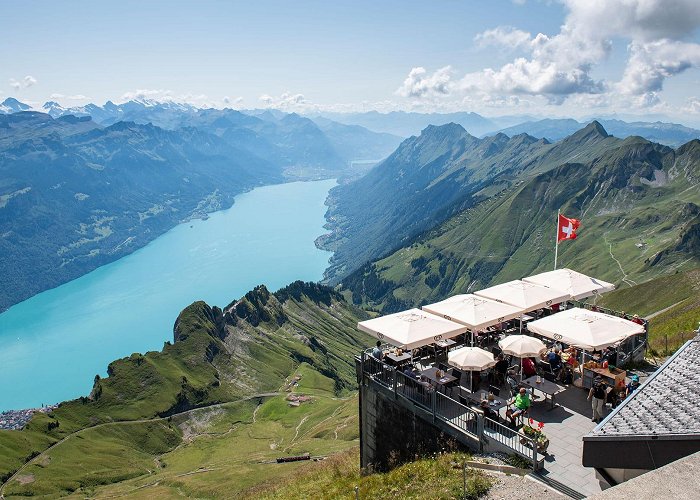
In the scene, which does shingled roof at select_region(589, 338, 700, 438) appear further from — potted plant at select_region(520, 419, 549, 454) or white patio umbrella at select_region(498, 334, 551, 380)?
white patio umbrella at select_region(498, 334, 551, 380)

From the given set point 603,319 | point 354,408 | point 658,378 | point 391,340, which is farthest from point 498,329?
point 354,408

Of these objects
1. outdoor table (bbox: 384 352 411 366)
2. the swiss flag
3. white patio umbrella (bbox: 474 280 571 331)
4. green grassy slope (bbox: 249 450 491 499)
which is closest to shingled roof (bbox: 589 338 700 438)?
green grassy slope (bbox: 249 450 491 499)

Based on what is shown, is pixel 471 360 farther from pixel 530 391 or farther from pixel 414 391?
pixel 530 391

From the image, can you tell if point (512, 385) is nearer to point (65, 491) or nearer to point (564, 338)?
point (564, 338)

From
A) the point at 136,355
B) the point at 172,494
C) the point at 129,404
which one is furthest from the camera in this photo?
the point at 136,355

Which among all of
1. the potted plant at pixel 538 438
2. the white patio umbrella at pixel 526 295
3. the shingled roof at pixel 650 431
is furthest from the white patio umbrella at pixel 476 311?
the shingled roof at pixel 650 431

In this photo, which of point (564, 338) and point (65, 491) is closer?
point (564, 338)

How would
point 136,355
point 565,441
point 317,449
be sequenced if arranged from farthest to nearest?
point 136,355 < point 317,449 < point 565,441
